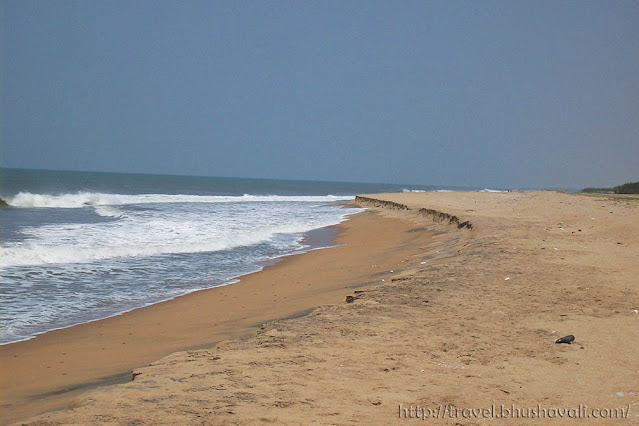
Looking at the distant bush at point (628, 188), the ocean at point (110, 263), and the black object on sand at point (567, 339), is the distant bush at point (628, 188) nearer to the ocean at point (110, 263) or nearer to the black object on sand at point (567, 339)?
the ocean at point (110, 263)

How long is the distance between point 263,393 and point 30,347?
383cm

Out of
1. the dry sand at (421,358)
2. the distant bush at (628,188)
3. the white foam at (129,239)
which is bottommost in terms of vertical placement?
the white foam at (129,239)

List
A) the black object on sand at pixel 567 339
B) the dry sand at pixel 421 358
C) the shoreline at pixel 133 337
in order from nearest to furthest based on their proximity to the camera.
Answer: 1. the dry sand at pixel 421 358
2. the shoreline at pixel 133 337
3. the black object on sand at pixel 567 339

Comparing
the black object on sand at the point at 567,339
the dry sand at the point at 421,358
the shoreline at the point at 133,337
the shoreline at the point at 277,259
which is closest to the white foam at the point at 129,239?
the shoreline at the point at 277,259

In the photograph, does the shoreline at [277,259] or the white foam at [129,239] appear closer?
the shoreline at [277,259]

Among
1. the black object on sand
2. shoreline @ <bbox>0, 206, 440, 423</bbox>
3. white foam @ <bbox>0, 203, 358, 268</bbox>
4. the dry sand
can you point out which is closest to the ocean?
white foam @ <bbox>0, 203, 358, 268</bbox>

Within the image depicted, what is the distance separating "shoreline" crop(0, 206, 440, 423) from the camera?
4633 mm

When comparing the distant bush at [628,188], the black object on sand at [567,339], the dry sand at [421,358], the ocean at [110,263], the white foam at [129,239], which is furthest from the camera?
the distant bush at [628,188]

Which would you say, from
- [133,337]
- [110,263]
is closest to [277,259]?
[110,263]

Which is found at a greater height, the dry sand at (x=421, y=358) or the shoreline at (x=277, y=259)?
the dry sand at (x=421, y=358)

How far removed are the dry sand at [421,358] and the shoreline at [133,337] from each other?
0.61ft

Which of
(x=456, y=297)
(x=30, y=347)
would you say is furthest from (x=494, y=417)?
(x=30, y=347)

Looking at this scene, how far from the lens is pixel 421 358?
172 inches

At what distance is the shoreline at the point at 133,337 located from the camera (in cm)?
463
